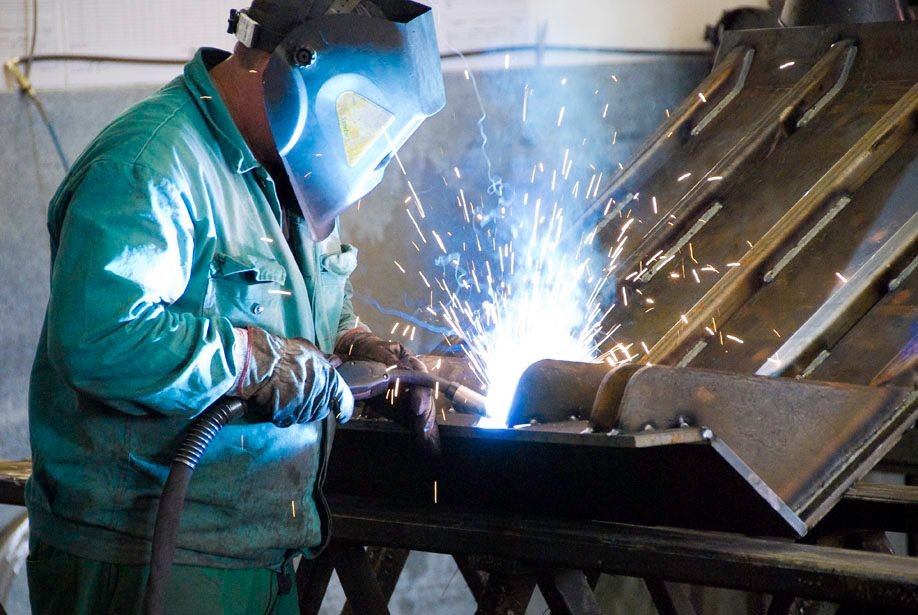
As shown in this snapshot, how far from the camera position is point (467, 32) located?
3799 mm

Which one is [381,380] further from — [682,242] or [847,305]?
[682,242]

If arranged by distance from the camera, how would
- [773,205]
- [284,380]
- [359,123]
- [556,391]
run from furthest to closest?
1. [773,205]
2. [556,391]
3. [359,123]
4. [284,380]

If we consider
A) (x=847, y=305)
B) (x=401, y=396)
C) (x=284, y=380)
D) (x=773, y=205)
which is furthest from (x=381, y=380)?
(x=773, y=205)

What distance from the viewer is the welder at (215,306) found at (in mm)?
1635

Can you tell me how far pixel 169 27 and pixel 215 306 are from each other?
2036 millimetres

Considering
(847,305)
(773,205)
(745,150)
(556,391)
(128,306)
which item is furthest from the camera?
(745,150)

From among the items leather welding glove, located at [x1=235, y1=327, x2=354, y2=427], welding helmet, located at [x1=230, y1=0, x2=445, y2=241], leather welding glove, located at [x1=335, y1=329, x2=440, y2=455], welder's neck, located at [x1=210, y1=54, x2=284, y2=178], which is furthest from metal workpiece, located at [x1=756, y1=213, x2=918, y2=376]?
welder's neck, located at [x1=210, y1=54, x2=284, y2=178]

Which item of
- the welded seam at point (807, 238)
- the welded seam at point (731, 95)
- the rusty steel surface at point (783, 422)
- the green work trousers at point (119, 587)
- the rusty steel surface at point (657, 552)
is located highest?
the welded seam at point (731, 95)

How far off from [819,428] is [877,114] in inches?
48.8

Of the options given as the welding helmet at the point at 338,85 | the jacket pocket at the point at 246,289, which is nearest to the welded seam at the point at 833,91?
the welding helmet at the point at 338,85

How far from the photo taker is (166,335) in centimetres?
163

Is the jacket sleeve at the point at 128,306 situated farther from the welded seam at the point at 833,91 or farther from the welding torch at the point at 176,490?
the welded seam at the point at 833,91

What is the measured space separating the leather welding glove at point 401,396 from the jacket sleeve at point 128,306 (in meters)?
0.52

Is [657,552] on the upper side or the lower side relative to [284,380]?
lower
